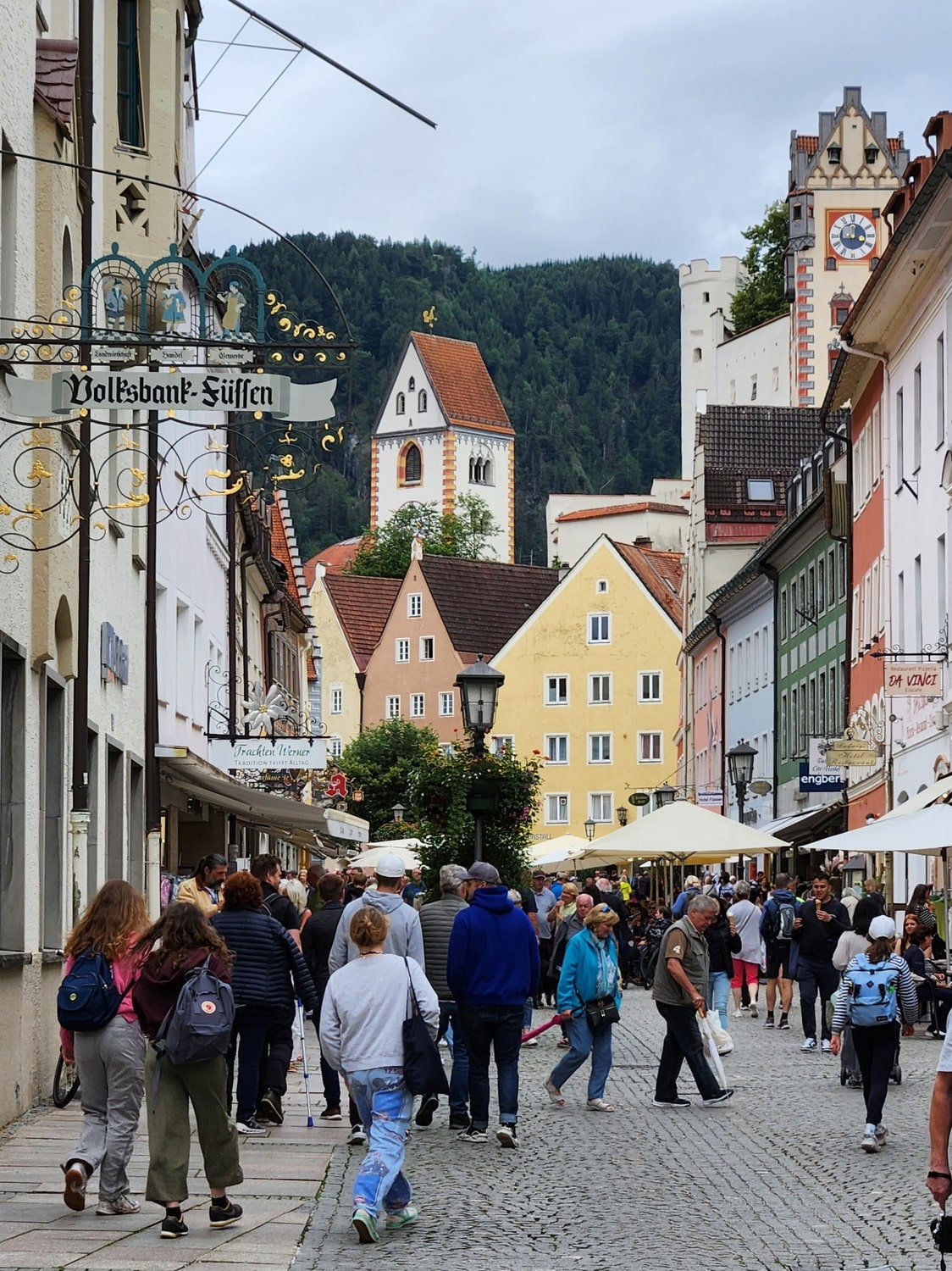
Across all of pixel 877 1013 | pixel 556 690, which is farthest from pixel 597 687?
pixel 877 1013

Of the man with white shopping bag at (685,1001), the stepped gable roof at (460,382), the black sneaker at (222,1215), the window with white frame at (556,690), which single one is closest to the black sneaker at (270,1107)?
the man with white shopping bag at (685,1001)

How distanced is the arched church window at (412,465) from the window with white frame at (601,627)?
257 feet

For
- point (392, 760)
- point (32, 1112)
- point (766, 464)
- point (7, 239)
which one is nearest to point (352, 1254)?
point (32, 1112)

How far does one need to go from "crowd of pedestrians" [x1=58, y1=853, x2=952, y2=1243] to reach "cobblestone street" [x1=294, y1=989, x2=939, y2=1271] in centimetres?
29

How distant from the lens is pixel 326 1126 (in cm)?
1573

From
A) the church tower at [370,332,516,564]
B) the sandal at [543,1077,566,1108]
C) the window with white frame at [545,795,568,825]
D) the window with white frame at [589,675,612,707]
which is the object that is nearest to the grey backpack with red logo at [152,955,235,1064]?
the sandal at [543,1077,566,1108]

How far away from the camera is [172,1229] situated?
1035cm

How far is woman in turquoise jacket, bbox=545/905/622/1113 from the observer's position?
17.2 m

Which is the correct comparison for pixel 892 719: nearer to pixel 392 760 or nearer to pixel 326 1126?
pixel 326 1126

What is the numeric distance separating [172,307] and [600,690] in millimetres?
75629

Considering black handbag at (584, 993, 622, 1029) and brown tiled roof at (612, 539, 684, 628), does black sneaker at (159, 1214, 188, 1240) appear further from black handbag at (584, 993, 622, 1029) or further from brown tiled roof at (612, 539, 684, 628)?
brown tiled roof at (612, 539, 684, 628)

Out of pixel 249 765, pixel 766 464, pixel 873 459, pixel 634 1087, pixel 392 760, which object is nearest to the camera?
pixel 634 1087

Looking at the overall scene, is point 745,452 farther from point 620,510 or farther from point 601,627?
point 620,510

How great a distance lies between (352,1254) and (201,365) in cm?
509
